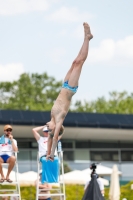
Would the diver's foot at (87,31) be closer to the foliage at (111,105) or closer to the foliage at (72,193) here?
the foliage at (72,193)

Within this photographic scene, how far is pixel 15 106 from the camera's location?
3022 inches

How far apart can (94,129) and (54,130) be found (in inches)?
790

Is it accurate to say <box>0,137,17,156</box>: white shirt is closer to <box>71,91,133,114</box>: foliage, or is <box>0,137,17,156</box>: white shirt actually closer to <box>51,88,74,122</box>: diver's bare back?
<box>51,88,74,122</box>: diver's bare back

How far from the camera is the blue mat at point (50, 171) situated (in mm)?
16156

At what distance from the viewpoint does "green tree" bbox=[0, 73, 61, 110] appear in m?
77.6

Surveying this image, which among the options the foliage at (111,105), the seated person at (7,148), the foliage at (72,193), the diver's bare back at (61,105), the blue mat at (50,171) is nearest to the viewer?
the diver's bare back at (61,105)

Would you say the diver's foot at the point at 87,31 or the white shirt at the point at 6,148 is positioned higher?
the diver's foot at the point at 87,31

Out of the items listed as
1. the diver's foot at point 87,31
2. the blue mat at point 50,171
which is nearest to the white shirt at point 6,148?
the blue mat at point 50,171

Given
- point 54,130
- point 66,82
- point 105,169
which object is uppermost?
point 66,82

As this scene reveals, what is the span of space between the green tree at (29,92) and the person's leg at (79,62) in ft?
209

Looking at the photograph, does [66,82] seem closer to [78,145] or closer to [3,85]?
[78,145]

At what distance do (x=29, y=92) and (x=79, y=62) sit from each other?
227 feet

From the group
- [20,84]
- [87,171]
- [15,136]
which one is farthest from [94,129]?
[20,84]

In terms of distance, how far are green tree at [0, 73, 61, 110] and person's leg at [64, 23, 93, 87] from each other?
63.6 metres
